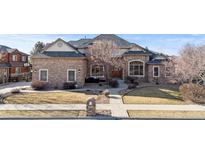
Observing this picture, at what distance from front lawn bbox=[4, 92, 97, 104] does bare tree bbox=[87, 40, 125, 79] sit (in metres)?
1.53

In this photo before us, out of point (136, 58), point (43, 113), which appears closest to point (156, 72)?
point (136, 58)

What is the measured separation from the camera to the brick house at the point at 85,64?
8.87 meters

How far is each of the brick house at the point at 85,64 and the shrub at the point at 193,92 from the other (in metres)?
0.75

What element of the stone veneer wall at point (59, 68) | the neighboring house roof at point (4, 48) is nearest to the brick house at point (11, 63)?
the neighboring house roof at point (4, 48)

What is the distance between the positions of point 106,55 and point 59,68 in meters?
1.94

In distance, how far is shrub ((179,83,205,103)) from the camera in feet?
27.3

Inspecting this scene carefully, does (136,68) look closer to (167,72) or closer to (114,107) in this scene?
(167,72)

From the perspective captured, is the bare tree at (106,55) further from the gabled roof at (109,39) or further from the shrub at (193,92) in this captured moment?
the shrub at (193,92)

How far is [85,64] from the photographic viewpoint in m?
10.1

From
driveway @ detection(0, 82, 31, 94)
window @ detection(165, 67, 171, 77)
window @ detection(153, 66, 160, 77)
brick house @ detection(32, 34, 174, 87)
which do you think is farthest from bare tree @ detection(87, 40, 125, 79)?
driveway @ detection(0, 82, 31, 94)
